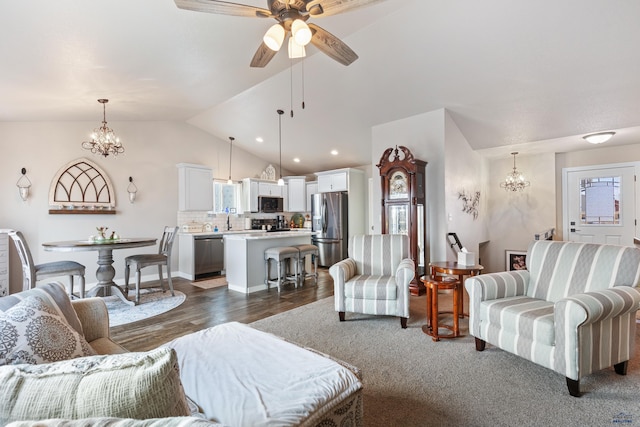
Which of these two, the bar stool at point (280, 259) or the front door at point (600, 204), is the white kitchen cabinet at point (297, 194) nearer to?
the bar stool at point (280, 259)

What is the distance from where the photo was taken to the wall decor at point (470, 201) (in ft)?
16.6

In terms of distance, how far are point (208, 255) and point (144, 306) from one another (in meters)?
1.93

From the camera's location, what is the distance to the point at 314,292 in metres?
4.53

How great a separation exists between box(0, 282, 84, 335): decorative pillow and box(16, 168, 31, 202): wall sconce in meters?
4.10

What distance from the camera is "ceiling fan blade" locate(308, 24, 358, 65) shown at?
2.24 m

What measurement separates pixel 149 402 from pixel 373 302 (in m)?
2.64

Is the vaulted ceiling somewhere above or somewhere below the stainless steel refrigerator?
above

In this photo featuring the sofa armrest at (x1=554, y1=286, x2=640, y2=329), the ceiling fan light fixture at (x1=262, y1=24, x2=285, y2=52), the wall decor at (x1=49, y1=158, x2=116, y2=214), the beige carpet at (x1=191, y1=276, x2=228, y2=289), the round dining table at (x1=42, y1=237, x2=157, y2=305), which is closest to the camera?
the sofa armrest at (x1=554, y1=286, x2=640, y2=329)

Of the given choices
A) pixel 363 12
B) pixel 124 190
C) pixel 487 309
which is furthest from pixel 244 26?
pixel 124 190

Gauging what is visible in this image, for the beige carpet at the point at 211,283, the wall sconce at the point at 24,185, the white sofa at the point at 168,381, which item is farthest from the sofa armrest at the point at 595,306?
the wall sconce at the point at 24,185

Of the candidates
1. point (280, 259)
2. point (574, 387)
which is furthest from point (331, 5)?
point (280, 259)

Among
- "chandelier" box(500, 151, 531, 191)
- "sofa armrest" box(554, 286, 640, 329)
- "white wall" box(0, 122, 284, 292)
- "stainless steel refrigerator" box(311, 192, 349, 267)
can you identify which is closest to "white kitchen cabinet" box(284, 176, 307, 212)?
"stainless steel refrigerator" box(311, 192, 349, 267)

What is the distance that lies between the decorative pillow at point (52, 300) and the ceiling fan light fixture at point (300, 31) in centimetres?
201

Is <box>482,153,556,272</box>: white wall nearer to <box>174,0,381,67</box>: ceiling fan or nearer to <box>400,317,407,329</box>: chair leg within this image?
<box>400,317,407,329</box>: chair leg
